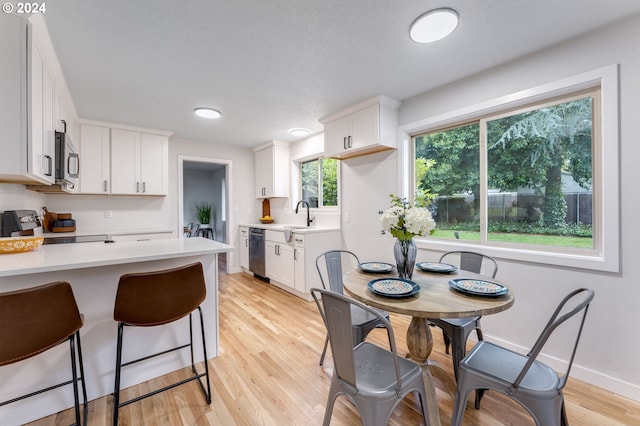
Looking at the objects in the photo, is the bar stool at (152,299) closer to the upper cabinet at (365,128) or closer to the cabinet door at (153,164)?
the upper cabinet at (365,128)

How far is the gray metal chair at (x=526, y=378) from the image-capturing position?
3.66 ft

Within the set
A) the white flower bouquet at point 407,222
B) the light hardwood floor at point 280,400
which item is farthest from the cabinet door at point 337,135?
the light hardwood floor at point 280,400

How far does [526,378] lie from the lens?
47.8 inches

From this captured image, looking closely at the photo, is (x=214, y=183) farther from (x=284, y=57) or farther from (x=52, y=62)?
(x=284, y=57)

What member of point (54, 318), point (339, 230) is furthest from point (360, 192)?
point (54, 318)

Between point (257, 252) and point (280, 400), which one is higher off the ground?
point (257, 252)

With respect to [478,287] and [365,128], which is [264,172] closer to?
[365,128]

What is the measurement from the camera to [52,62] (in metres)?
2.07

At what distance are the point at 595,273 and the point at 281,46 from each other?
2.74m

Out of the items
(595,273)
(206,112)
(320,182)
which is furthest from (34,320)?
(320,182)

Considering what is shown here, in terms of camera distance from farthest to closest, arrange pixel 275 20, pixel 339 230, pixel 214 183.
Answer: pixel 214 183
pixel 339 230
pixel 275 20

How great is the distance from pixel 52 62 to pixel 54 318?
2.02 metres

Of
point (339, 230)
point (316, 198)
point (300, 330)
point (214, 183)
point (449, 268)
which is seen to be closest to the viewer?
point (449, 268)

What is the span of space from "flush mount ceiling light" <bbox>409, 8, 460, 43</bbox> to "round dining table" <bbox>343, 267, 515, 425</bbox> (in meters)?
1.65
